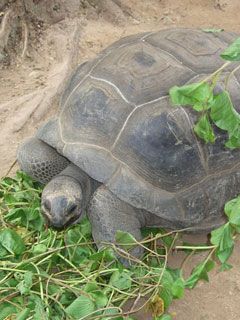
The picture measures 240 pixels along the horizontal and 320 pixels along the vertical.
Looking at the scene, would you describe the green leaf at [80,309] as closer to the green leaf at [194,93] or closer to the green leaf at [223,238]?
the green leaf at [223,238]

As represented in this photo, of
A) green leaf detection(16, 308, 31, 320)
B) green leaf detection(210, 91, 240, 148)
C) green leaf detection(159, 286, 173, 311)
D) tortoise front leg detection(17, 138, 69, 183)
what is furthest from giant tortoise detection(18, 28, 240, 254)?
green leaf detection(210, 91, 240, 148)

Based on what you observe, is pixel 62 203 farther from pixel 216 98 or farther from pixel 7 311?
pixel 216 98

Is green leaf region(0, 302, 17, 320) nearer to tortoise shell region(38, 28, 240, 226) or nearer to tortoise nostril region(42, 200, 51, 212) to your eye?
tortoise nostril region(42, 200, 51, 212)

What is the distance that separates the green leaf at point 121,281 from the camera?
2.88 meters

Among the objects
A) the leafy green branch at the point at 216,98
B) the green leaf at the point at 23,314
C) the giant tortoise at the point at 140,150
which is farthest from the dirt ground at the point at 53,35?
the leafy green branch at the point at 216,98

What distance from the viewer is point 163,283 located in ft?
9.10

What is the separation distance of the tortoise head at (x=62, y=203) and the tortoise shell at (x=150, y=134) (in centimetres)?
13

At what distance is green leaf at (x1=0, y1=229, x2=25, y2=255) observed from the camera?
3.07 m

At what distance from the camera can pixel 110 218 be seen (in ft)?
10.5

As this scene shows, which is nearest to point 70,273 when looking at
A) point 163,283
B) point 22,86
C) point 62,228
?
point 62,228

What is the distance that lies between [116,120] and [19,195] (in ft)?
2.63

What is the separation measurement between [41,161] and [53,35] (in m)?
2.03

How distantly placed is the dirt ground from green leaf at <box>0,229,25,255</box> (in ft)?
2.78

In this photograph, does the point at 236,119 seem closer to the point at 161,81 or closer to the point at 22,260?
the point at 161,81
